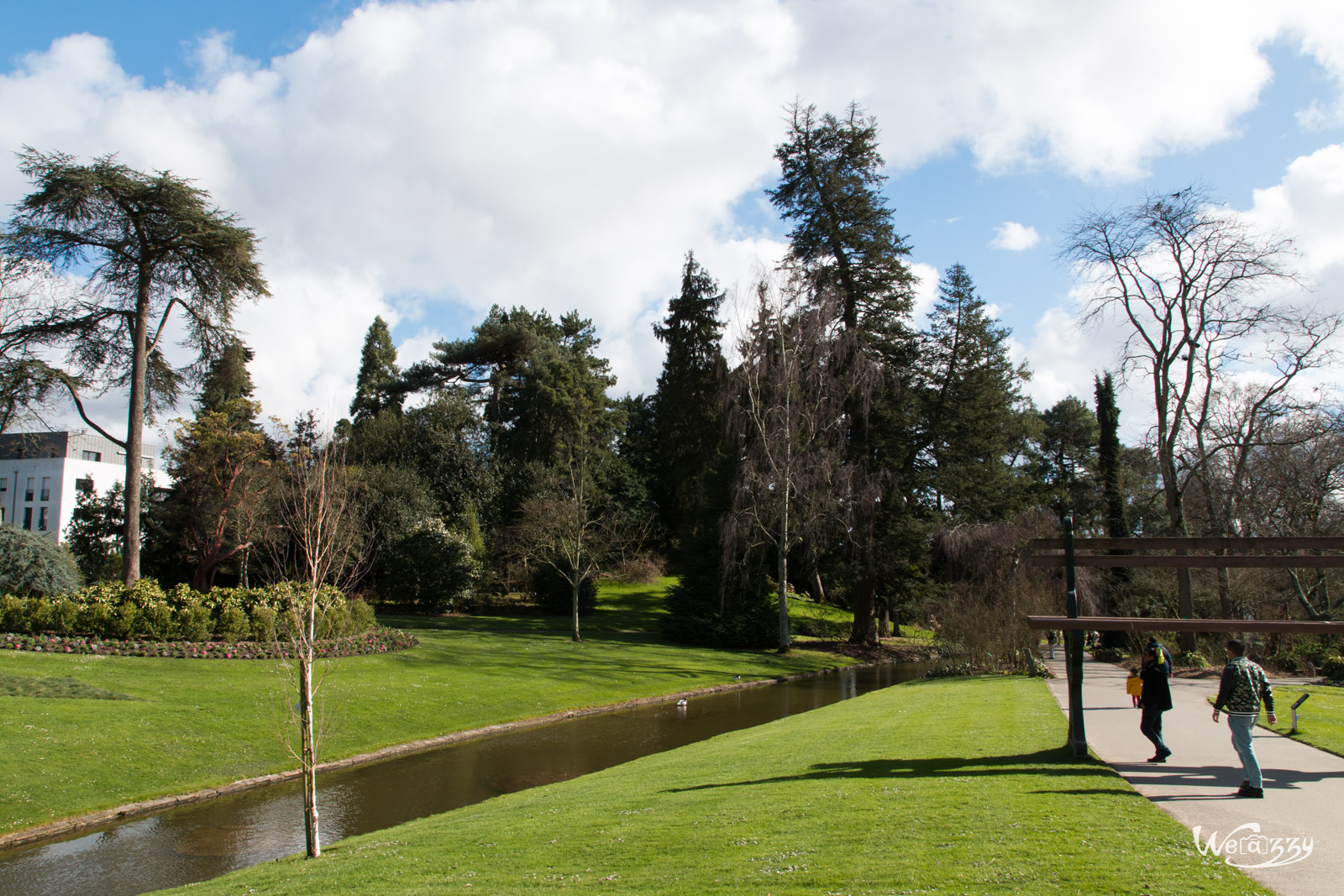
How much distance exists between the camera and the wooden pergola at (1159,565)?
8.52 metres

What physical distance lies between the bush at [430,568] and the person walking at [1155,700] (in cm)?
3219

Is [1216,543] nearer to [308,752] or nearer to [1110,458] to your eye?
[308,752]

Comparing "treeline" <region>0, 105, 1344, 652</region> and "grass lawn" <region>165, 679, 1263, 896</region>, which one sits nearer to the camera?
"grass lawn" <region>165, 679, 1263, 896</region>

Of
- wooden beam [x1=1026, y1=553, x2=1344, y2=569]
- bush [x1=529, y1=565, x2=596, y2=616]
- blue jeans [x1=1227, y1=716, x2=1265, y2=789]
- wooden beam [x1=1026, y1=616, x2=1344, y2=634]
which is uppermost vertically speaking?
wooden beam [x1=1026, y1=553, x2=1344, y2=569]

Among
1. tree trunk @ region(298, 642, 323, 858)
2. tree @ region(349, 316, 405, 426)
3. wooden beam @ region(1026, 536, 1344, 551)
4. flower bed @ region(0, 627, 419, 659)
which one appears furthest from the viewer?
tree @ region(349, 316, 405, 426)

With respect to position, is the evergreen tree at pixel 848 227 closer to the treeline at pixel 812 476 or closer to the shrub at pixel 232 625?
the treeline at pixel 812 476

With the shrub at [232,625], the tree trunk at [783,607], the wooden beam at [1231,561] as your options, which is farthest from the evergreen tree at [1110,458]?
the shrub at [232,625]

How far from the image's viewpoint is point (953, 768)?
8.77 m

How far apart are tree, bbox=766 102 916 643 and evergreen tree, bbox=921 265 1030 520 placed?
2523mm

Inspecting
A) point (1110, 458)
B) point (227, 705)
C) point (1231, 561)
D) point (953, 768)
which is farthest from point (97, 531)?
point (1110, 458)

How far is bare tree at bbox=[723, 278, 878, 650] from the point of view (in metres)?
31.4

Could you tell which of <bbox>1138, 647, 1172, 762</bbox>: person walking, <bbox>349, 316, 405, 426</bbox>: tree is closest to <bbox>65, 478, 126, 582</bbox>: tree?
<bbox>349, 316, 405, 426</bbox>: tree

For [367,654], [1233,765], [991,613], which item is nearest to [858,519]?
[991,613]

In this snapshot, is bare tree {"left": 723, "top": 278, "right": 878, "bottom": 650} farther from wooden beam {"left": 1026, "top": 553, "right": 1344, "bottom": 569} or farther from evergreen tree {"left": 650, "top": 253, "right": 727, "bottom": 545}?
wooden beam {"left": 1026, "top": 553, "right": 1344, "bottom": 569}
